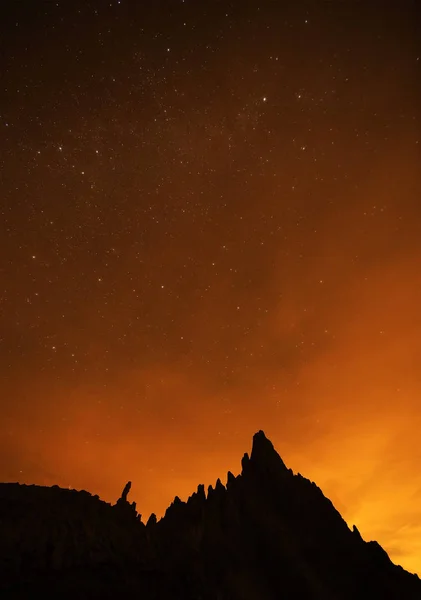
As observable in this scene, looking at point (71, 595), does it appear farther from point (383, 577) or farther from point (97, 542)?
point (383, 577)

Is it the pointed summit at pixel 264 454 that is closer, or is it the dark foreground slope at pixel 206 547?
the dark foreground slope at pixel 206 547

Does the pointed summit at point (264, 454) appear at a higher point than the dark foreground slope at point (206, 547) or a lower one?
higher

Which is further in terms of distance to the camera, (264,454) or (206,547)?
(264,454)

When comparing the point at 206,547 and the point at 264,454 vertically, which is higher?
the point at 264,454

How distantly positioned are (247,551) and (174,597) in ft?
76.4

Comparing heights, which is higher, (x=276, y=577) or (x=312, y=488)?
(x=312, y=488)

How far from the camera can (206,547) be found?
5134 centimetres

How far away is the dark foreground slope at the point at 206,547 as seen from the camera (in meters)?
30.6

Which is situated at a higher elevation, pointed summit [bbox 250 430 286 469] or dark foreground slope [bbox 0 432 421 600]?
pointed summit [bbox 250 430 286 469]

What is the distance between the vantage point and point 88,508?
37906 millimetres

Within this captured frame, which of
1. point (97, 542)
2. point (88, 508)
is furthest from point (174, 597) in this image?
point (88, 508)

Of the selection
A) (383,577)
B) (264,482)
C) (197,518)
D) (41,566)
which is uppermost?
(264,482)

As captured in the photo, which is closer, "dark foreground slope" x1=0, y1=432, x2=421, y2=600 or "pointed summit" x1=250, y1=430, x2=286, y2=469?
"dark foreground slope" x1=0, y1=432, x2=421, y2=600

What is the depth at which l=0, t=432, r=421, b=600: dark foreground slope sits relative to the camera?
30.6 meters
